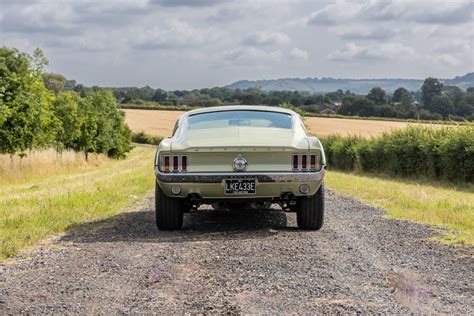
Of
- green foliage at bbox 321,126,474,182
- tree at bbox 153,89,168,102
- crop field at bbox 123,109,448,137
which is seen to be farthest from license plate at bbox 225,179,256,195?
tree at bbox 153,89,168,102

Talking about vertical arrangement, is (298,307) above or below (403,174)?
above

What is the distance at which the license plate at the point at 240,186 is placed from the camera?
7.67 metres

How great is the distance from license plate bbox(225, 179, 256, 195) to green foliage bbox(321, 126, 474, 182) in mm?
17396

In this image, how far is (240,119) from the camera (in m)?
8.77

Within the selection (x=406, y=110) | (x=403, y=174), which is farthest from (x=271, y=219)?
(x=406, y=110)

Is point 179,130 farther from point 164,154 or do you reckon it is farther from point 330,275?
point 330,275

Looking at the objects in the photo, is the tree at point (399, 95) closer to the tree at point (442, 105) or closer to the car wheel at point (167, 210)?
the tree at point (442, 105)

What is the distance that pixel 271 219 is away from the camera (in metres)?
9.50

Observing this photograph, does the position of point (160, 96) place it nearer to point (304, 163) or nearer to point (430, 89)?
point (430, 89)

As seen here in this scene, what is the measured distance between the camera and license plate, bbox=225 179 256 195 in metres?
7.67

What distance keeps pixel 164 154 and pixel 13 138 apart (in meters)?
14.3

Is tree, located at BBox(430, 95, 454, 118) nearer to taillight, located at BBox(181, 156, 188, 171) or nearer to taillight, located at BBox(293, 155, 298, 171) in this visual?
taillight, located at BBox(293, 155, 298, 171)

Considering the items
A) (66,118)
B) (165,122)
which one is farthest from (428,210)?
(165,122)

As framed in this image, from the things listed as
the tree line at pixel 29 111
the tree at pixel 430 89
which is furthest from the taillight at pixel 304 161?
the tree at pixel 430 89
